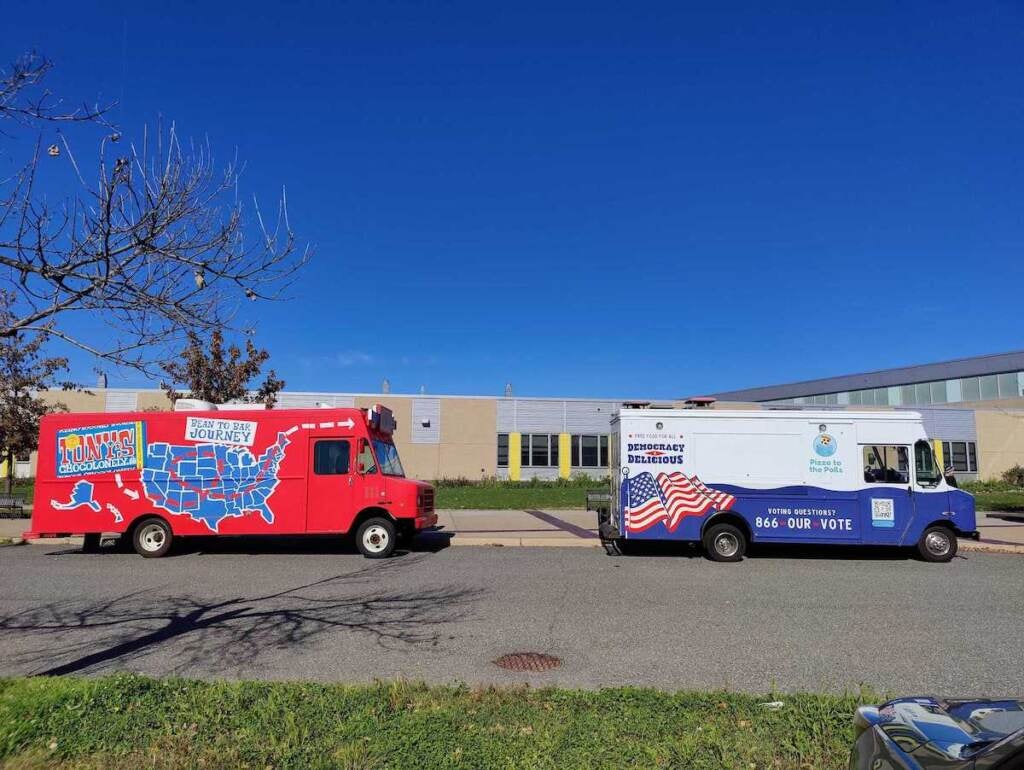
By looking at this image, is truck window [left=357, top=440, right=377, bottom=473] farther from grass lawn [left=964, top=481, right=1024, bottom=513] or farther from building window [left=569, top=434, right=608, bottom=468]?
building window [left=569, top=434, right=608, bottom=468]

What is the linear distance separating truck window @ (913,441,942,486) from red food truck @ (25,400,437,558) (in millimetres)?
9151

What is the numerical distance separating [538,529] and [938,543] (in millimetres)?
8477

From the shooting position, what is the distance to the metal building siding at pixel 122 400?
36969 millimetres

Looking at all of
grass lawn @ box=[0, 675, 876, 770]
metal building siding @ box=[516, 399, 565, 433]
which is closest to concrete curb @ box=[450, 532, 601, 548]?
grass lawn @ box=[0, 675, 876, 770]

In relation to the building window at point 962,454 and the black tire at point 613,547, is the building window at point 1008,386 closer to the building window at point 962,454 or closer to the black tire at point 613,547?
the building window at point 962,454

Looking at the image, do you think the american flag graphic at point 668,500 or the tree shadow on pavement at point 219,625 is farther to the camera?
the american flag graphic at point 668,500

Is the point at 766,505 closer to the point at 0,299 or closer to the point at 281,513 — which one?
the point at 281,513

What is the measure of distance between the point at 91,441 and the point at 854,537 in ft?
47.3

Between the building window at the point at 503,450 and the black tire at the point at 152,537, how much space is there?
2673 cm

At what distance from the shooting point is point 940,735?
7.30 ft

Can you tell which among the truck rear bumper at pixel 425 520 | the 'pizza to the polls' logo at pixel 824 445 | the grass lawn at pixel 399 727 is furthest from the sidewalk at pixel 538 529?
the grass lawn at pixel 399 727

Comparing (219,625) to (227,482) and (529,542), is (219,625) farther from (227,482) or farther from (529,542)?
(529,542)

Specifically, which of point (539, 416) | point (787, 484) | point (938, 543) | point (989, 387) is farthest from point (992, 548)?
point (989, 387)

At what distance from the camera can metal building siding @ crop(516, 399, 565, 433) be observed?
39719 millimetres
